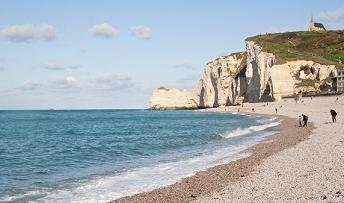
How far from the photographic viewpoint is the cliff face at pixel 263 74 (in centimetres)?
11100

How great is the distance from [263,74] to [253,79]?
9.43 metres

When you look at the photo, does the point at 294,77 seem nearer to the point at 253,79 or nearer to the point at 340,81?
the point at 340,81

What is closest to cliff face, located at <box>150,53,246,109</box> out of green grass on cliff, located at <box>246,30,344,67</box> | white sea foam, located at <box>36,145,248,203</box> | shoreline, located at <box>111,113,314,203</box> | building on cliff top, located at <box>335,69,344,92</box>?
green grass on cliff, located at <box>246,30,344,67</box>

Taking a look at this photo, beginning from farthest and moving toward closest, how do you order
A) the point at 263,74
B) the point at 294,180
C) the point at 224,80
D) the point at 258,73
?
the point at 224,80, the point at 258,73, the point at 263,74, the point at 294,180

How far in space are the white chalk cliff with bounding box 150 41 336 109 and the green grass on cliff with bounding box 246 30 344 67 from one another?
3243 millimetres

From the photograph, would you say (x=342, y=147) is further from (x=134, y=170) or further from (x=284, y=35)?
(x=284, y=35)

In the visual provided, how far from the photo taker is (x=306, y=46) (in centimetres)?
14900

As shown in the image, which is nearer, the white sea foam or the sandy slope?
the sandy slope

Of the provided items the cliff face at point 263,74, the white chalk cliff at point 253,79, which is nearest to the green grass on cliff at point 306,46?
the cliff face at point 263,74

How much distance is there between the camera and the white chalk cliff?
11088cm

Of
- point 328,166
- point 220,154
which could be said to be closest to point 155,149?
point 220,154

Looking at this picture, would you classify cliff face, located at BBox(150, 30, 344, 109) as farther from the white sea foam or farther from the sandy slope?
the sandy slope

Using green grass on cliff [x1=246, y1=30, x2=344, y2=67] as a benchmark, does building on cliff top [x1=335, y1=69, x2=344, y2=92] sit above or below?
below

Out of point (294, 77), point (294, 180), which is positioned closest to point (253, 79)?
point (294, 77)
